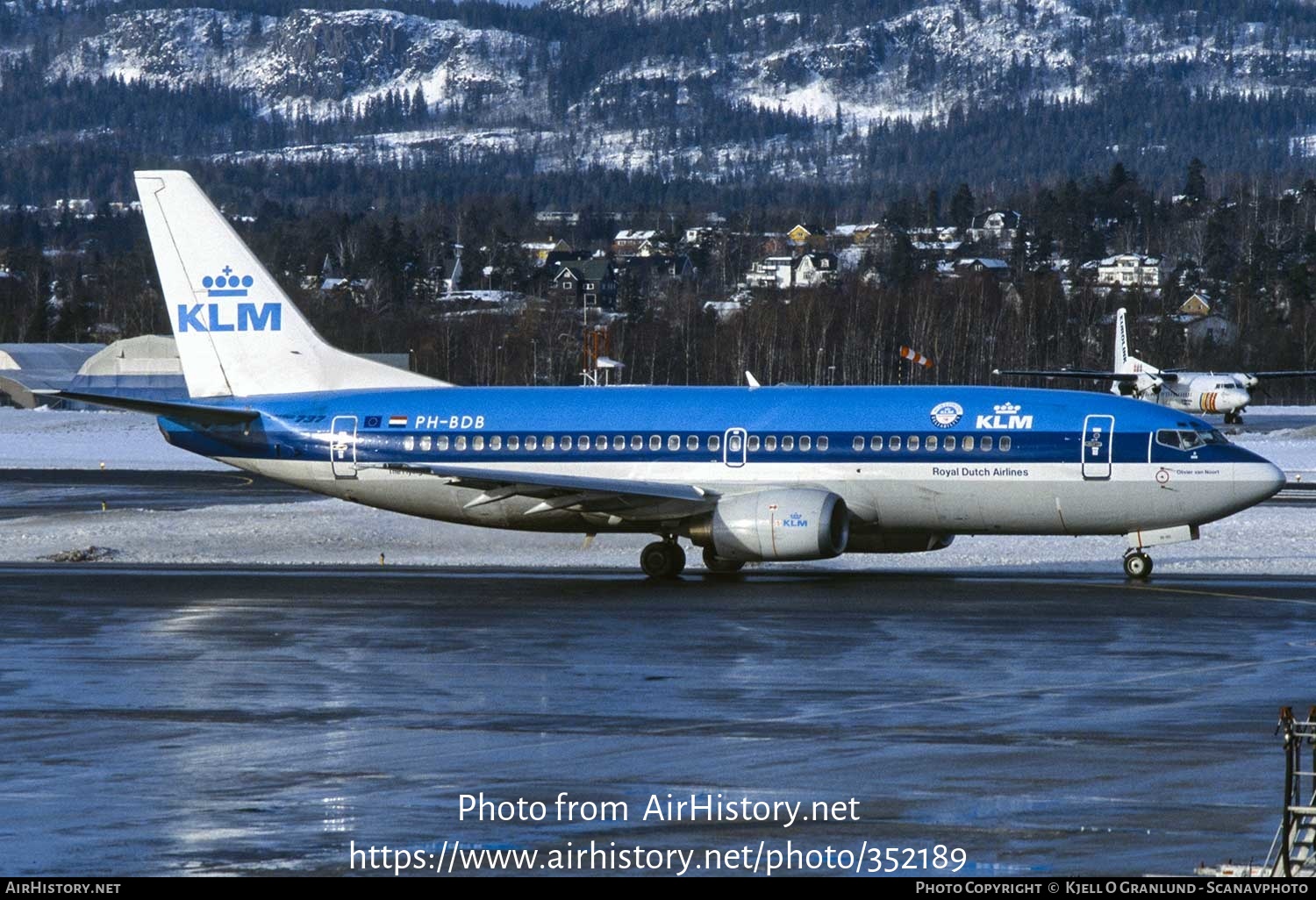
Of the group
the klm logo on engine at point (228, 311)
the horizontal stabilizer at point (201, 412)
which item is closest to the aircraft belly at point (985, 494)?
the horizontal stabilizer at point (201, 412)

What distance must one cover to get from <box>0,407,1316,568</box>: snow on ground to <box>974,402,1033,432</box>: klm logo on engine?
142 inches

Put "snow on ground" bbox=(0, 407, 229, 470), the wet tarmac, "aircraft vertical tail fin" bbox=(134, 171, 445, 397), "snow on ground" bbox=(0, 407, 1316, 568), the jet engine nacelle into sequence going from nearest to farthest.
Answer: the wet tarmac < the jet engine nacelle < "snow on ground" bbox=(0, 407, 1316, 568) < "aircraft vertical tail fin" bbox=(134, 171, 445, 397) < "snow on ground" bbox=(0, 407, 229, 470)

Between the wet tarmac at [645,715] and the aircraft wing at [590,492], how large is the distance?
1554 mm

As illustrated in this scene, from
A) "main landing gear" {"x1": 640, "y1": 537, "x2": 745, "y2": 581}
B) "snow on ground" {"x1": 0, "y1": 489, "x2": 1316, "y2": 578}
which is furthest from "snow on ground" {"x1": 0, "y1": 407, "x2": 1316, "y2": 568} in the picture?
"main landing gear" {"x1": 640, "y1": 537, "x2": 745, "y2": 581}

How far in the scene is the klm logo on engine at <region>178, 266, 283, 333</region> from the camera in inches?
1502

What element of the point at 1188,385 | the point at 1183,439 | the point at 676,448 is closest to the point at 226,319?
the point at 676,448

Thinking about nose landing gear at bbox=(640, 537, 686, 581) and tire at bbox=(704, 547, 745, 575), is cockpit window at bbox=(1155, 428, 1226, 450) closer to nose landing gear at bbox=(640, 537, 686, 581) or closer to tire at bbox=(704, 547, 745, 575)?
tire at bbox=(704, 547, 745, 575)

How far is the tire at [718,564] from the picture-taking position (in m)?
35.8

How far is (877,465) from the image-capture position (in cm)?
3397

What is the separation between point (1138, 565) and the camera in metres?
34.0

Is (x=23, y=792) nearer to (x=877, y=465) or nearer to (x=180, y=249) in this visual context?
(x=877, y=465)

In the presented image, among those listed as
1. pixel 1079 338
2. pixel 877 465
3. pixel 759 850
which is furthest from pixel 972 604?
pixel 1079 338

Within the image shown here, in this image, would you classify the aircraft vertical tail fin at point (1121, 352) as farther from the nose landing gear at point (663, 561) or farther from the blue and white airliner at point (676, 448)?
the nose landing gear at point (663, 561)

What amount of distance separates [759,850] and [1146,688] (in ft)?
30.5
